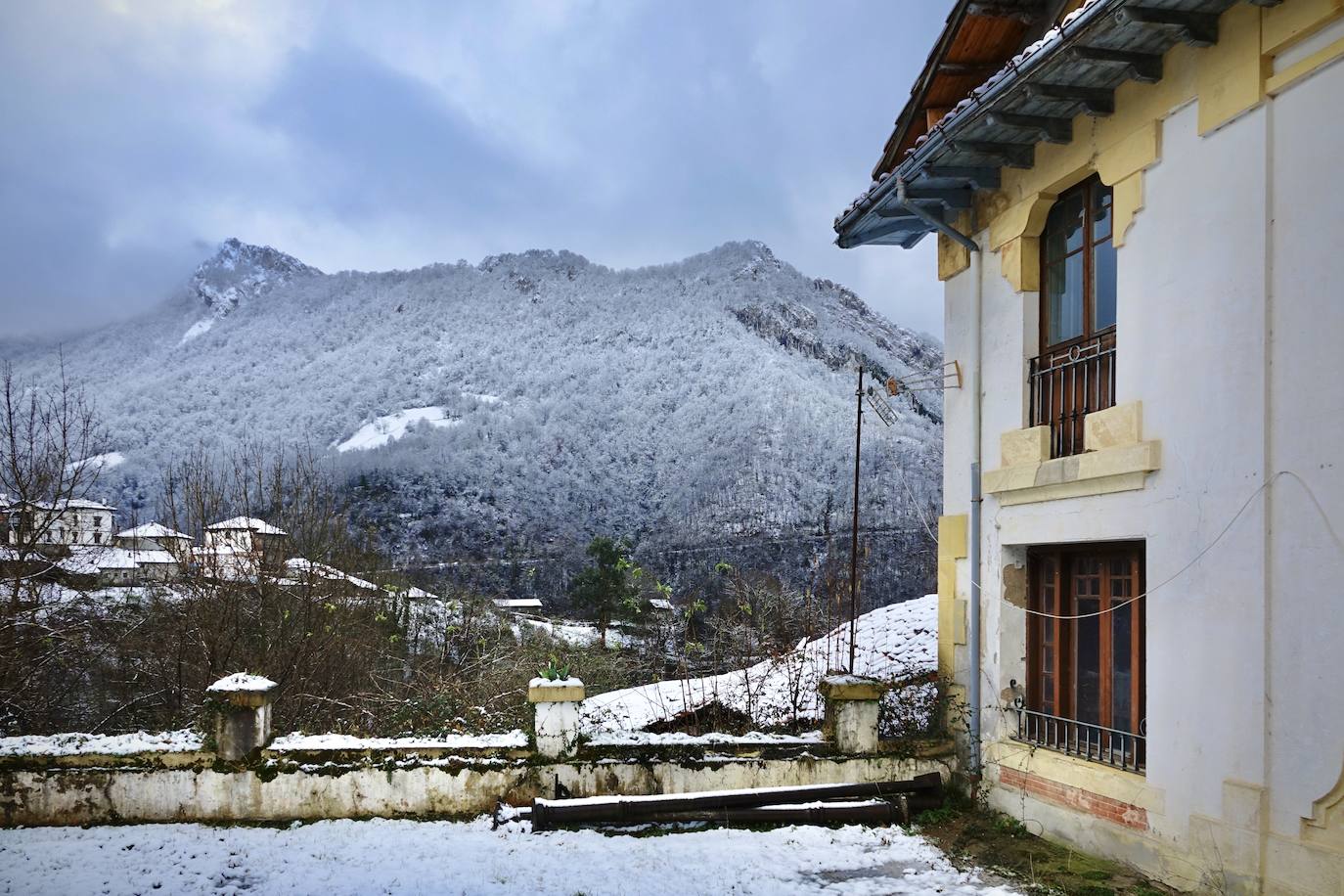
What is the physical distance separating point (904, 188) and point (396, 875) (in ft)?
21.9

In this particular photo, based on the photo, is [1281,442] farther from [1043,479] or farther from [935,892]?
[935,892]

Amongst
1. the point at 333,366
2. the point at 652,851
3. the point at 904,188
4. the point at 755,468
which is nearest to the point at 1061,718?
the point at 652,851

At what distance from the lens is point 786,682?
10.9 meters

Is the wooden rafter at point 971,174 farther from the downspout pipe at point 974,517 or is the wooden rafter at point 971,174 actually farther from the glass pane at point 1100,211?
the glass pane at point 1100,211

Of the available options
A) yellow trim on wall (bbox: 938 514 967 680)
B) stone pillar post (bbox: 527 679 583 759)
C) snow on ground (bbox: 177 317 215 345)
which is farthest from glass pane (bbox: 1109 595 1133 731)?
snow on ground (bbox: 177 317 215 345)

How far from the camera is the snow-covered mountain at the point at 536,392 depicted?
55688 mm

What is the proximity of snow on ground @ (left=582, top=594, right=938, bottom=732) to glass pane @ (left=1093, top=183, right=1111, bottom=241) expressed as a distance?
466cm

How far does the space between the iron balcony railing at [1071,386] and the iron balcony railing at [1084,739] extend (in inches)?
80.1

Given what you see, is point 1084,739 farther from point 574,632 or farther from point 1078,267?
point 574,632

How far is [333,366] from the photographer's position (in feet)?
305

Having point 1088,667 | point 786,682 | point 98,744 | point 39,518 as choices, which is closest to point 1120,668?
point 1088,667

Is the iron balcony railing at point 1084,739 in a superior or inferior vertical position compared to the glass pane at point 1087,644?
inferior

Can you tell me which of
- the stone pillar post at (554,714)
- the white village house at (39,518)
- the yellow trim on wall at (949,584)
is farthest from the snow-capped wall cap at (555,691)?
the white village house at (39,518)

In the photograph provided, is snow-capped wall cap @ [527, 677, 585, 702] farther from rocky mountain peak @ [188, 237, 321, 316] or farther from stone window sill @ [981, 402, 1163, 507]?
rocky mountain peak @ [188, 237, 321, 316]
